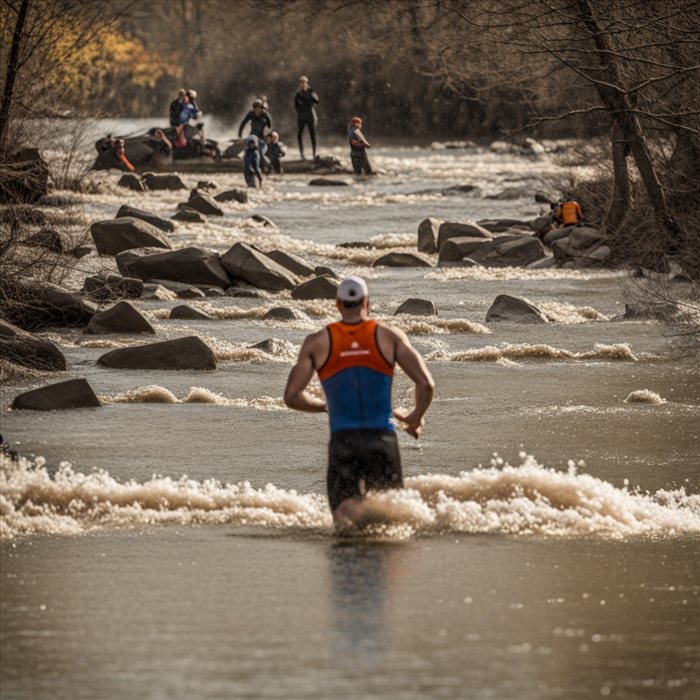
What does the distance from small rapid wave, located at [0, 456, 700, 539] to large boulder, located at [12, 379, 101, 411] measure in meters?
3.04

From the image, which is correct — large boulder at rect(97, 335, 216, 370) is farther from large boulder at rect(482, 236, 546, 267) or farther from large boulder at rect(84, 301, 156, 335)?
large boulder at rect(482, 236, 546, 267)

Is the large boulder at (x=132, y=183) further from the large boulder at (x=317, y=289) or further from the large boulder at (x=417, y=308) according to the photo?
the large boulder at (x=417, y=308)

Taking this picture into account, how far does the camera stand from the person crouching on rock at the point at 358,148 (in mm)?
47156

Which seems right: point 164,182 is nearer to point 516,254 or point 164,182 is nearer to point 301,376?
point 516,254

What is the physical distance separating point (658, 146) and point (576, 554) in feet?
54.9

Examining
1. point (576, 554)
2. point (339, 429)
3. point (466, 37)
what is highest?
point (466, 37)

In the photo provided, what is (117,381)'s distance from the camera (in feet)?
54.6

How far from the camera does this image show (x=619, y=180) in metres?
28.3

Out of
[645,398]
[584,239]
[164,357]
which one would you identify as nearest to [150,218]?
[584,239]

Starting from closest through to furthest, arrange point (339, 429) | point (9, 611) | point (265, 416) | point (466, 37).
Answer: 1. point (9, 611)
2. point (339, 429)
3. point (265, 416)
4. point (466, 37)

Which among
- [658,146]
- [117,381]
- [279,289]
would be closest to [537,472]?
[117,381]

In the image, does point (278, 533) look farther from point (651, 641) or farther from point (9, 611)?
point (651, 641)

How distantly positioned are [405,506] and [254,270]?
14799mm

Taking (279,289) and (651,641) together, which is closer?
(651,641)
